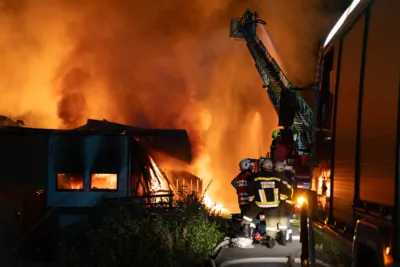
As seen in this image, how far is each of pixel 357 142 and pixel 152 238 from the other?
16.2 ft

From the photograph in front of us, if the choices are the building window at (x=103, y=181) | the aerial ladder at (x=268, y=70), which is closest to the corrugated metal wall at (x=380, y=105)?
the aerial ladder at (x=268, y=70)

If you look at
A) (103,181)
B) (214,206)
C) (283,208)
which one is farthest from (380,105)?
(103,181)

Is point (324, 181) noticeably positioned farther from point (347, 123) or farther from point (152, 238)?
point (152, 238)

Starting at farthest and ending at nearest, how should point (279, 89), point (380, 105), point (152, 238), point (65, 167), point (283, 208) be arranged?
point (65, 167), point (279, 89), point (283, 208), point (152, 238), point (380, 105)

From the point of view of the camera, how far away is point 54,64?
28594 millimetres

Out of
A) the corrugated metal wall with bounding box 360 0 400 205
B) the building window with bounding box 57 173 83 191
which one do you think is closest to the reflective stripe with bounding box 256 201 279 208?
the corrugated metal wall with bounding box 360 0 400 205

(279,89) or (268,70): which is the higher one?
(268,70)

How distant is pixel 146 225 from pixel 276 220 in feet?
6.62

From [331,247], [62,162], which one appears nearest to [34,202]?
[62,162]

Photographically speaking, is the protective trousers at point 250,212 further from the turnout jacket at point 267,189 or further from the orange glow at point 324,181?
the orange glow at point 324,181

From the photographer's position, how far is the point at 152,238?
25.8 feet

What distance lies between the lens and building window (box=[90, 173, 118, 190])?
17219mm

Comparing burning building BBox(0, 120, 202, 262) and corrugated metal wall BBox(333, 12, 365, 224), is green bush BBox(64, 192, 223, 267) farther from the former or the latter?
burning building BBox(0, 120, 202, 262)

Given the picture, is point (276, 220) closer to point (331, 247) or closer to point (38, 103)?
point (331, 247)
